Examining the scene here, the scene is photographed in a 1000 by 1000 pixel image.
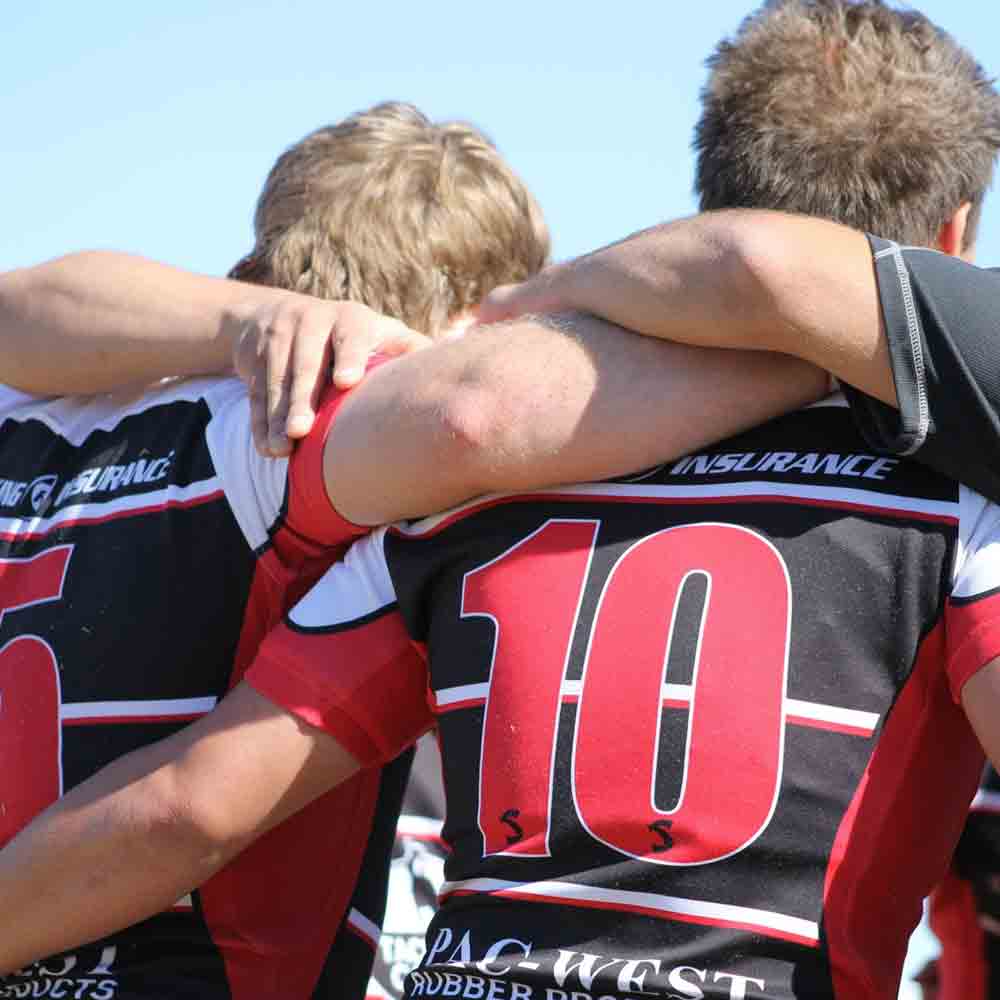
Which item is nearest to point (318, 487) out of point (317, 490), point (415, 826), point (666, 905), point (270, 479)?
point (317, 490)

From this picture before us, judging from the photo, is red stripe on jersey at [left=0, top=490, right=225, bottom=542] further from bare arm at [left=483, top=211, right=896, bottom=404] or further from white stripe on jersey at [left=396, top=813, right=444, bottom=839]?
white stripe on jersey at [left=396, top=813, right=444, bottom=839]

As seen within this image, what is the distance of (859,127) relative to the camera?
2104mm

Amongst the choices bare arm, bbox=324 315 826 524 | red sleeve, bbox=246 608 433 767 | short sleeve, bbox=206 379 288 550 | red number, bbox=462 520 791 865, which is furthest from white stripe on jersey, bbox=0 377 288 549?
red number, bbox=462 520 791 865

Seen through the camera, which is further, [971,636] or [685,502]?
[685,502]

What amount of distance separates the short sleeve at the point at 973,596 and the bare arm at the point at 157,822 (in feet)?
2.58

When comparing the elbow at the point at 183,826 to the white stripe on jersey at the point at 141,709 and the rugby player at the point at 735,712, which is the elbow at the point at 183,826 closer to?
the white stripe on jersey at the point at 141,709

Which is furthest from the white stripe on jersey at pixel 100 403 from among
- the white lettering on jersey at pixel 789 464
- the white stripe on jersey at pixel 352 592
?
the white lettering on jersey at pixel 789 464

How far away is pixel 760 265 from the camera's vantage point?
1.73 metres

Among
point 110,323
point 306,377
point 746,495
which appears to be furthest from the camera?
point 110,323

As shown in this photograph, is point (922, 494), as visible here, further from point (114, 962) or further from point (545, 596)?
point (114, 962)

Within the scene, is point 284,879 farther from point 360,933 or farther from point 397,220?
point 397,220

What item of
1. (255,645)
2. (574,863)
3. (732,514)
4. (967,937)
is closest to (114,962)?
(255,645)

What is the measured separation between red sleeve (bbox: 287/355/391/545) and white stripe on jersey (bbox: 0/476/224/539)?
165 mm

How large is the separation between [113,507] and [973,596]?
4.05 feet
